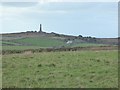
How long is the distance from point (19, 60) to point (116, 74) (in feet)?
27.4

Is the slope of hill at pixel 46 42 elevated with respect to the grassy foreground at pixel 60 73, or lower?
elevated

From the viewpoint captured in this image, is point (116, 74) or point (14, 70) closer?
point (116, 74)

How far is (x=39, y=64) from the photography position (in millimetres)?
21109

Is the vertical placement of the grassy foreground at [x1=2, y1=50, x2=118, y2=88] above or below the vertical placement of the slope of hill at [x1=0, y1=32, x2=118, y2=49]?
below

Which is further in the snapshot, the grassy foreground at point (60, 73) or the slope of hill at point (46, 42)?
the slope of hill at point (46, 42)

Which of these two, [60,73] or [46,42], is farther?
[46,42]

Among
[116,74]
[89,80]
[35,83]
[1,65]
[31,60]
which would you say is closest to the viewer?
[35,83]

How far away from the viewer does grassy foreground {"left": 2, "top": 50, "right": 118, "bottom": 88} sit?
15.0m

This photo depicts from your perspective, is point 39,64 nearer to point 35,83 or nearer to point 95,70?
point 95,70

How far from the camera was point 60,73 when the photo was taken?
18047 mm

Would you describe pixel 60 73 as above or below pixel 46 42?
below

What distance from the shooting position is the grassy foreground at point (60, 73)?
1501 cm

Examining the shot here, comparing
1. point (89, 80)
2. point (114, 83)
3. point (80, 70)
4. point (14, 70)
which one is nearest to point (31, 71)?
point (14, 70)

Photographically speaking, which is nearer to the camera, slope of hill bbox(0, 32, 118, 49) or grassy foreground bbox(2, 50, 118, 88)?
grassy foreground bbox(2, 50, 118, 88)
